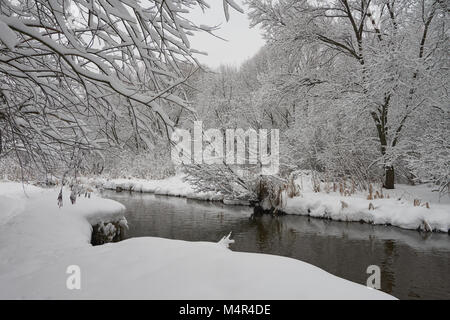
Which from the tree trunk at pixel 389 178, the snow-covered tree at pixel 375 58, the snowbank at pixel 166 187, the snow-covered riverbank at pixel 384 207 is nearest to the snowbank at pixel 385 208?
the snow-covered riverbank at pixel 384 207

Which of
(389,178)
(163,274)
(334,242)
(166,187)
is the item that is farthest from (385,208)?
(166,187)

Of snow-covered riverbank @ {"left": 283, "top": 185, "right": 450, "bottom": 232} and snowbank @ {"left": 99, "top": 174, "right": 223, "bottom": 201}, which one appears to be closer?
snow-covered riverbank @ {"left": 283, "top": 185, "right": 450, "bottom": 232}

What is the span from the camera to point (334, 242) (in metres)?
6.90

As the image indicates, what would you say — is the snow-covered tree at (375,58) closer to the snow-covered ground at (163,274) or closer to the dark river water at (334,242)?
the dark river water at (334,242)

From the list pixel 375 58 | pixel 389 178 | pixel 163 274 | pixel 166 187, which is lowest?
pixel 166 187

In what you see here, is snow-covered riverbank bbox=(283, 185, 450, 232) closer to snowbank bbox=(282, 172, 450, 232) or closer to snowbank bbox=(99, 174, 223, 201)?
snowbank bbox=(282, 172, 450, 232)

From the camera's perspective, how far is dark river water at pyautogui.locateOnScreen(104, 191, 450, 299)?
15.8 ft

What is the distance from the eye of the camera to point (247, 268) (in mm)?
2342

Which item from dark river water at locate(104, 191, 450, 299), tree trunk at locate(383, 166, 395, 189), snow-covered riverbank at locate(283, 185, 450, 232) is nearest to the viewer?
dark river water at locate(104, 191, 450, 299)

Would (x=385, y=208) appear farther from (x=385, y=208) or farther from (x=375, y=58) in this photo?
(x=375, y=58)

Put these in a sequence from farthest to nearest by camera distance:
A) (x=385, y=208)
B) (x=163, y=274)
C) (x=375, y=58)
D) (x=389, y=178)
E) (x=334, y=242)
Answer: (x=389, y=178), (x=385, y=208), (x=375, y=58), (x=334, y=242), (x=163, y=274)

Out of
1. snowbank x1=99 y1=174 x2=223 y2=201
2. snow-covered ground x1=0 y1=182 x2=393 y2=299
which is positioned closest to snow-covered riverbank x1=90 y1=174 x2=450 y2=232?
snowbank x1=99 y1=174 x2=223 y2=201

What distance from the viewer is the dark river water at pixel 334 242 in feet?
15.8

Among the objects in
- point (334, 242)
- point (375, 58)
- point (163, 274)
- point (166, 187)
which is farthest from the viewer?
point (166, 187)
